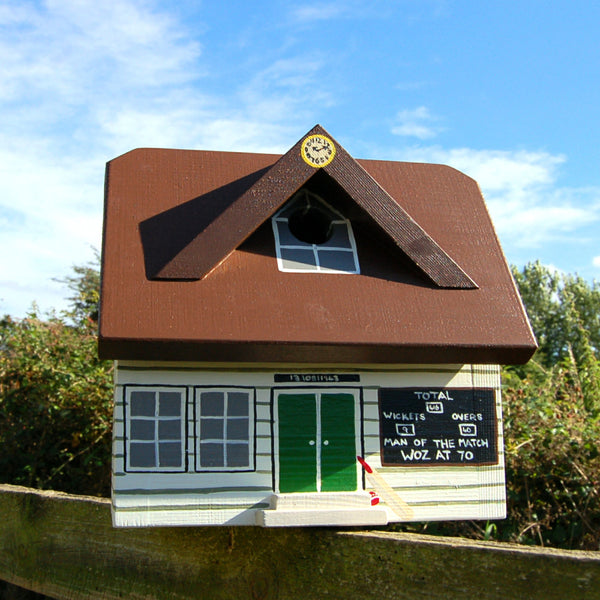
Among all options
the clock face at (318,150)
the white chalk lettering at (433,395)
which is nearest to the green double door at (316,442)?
the white chalk lettering at (433,395)

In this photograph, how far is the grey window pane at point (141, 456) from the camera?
541cm

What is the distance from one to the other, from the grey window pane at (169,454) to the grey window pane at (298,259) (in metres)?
1.64

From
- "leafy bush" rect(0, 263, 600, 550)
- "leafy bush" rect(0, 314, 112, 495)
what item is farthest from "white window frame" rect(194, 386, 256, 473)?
"leafy bush" rect(0, 314, 112, 495)

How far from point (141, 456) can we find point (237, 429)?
28.8 inches

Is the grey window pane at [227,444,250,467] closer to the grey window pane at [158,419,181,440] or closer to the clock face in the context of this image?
the grey window pane at [158,419,181,440]

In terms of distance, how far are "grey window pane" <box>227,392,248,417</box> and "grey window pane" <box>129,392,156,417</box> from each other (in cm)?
57

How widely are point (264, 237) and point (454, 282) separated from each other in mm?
1600

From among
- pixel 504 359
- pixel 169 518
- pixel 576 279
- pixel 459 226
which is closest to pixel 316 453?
pixel 169 518

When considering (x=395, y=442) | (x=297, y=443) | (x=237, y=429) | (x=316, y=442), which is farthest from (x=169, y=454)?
(x=395, y=442)

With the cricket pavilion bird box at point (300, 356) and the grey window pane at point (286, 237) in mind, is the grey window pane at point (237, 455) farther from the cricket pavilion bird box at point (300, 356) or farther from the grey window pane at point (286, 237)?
the grey window pane at point (286, 237)

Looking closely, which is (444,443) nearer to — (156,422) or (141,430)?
(156,422)

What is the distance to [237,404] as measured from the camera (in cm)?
559

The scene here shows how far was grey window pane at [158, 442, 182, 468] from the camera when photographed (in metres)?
5.45

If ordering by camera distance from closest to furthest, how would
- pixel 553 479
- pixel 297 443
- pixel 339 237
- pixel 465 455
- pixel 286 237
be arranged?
pixel 297 443, pixel 465 455, pixel 286 237, pixel 339 237, pixel 553 479
